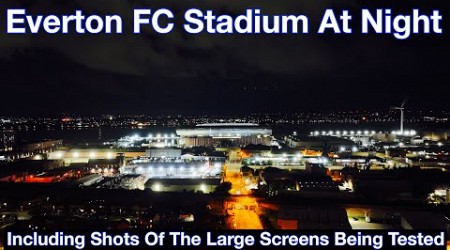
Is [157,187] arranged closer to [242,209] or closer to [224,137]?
[242,209]

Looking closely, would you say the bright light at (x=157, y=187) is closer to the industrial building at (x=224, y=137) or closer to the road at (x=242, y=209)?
the road at (x=242, y=209)

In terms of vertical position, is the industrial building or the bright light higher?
the industrial building

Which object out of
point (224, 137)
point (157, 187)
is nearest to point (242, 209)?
point (157, 187)

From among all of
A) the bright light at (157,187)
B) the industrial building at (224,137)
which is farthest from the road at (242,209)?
the industrial building at (224,137)

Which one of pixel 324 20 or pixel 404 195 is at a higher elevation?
pixel 324 20

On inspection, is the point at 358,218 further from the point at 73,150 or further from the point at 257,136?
the point at 257,136

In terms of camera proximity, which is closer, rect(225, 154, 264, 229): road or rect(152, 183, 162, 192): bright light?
rect(225, 154, 264, 229): road

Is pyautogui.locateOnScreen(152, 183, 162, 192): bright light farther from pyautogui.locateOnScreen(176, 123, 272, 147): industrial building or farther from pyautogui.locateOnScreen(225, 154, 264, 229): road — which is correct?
pyautogui.locateOnScreen(176, 123, 272, 147): industrial building

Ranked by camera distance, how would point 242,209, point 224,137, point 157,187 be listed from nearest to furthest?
point 242,209 → point 157,187 → point 224,137

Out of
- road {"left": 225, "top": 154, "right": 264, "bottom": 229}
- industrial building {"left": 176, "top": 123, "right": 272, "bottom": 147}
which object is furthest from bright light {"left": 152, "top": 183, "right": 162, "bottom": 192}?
industrial building {"left": 176, "top": 123, "right": 272, "bottom": 147}

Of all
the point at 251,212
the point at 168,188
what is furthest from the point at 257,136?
the point at 251,212

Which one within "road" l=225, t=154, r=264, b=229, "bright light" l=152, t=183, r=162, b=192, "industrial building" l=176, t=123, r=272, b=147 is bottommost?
"road" l=225, t=154, r=264, b=229
